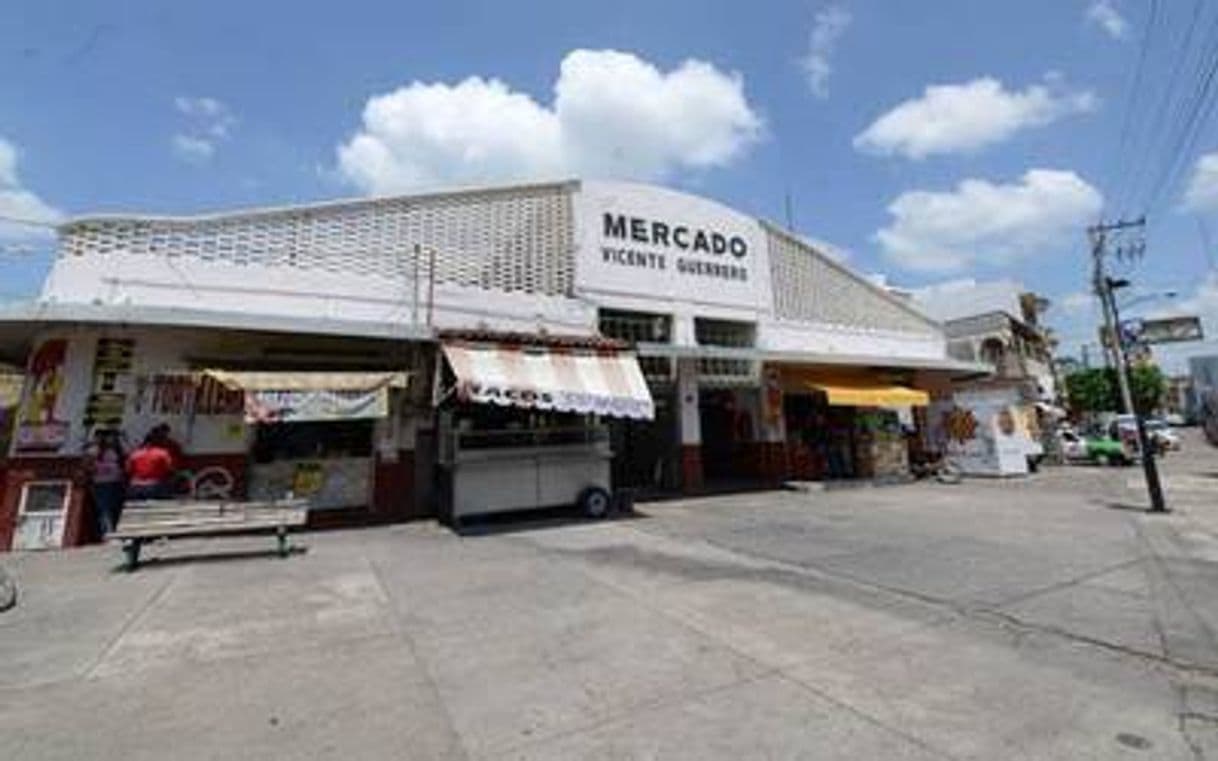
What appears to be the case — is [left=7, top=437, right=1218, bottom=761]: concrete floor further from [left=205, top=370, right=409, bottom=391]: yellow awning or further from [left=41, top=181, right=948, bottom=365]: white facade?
[left=41, top=181, right=948, bottom=365]: white facade

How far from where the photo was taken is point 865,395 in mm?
17859

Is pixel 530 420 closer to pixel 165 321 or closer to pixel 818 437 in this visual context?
pixel 165 321

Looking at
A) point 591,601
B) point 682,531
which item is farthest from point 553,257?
point 591,601

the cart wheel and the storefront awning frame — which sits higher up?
the storefront awning frame

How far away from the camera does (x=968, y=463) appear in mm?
21641

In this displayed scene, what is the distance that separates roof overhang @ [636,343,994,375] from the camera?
14.4 meters

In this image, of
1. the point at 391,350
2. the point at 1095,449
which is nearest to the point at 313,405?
the point at 391,350

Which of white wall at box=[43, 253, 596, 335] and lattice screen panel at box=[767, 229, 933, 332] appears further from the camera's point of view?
lattice screen panel at box=[767, 229, 933, 332]

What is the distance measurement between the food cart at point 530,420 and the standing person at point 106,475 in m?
4.91

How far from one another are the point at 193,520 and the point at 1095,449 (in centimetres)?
3341

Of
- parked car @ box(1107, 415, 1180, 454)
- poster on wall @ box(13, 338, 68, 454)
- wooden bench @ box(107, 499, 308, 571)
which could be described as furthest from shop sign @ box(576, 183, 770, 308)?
parked car @ box(1107, 415, 1180, 454)

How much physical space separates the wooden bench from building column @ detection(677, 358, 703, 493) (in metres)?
9.43

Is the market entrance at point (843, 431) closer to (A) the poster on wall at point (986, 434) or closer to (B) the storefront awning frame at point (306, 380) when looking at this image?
(A) the poster on wall at point (986, 434)

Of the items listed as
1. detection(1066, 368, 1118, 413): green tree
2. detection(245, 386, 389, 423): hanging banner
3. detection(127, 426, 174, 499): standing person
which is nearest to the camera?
detection(127, 426, 174, 499): standing person
